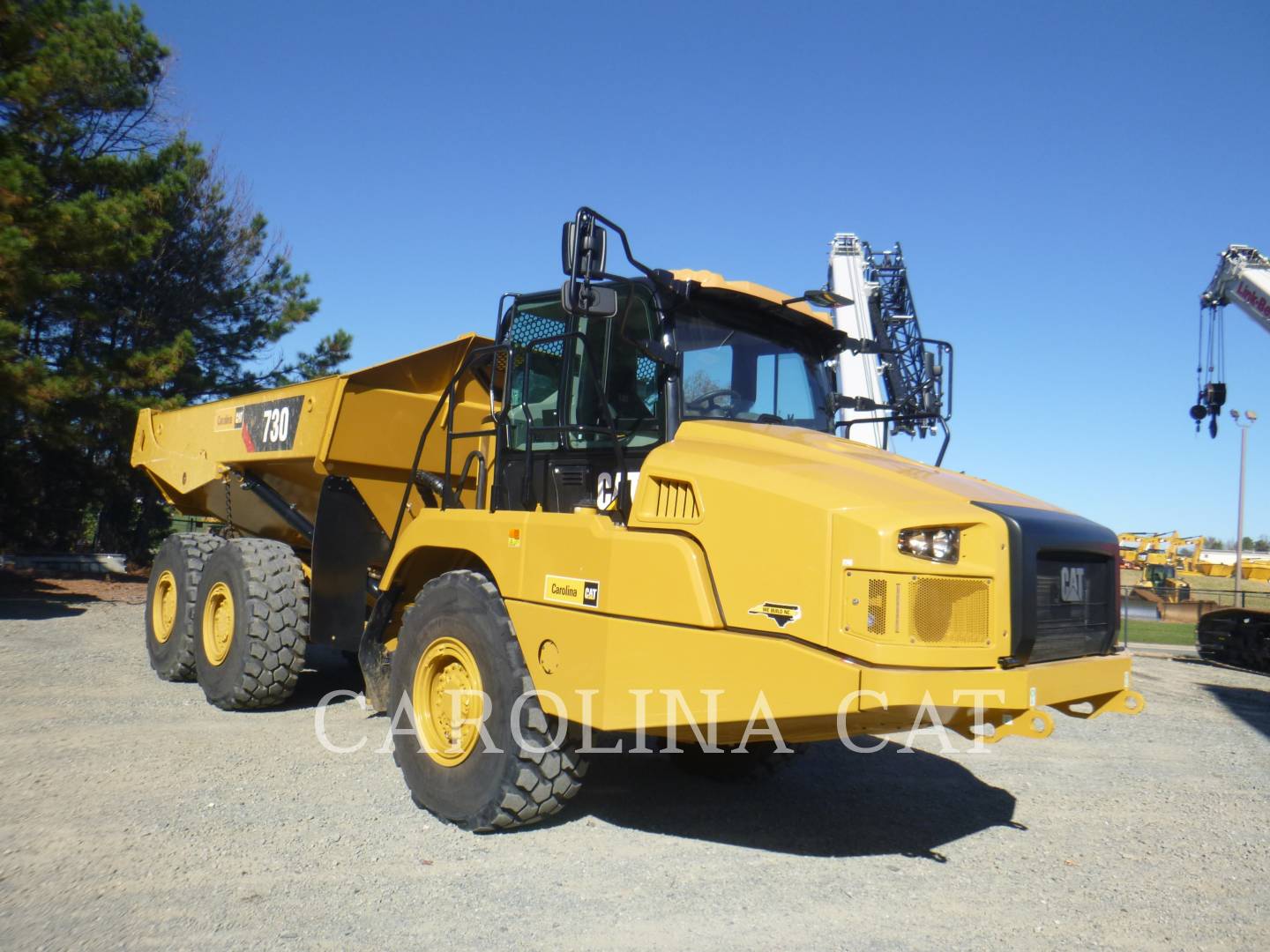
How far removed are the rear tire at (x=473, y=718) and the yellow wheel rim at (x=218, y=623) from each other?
2794mm

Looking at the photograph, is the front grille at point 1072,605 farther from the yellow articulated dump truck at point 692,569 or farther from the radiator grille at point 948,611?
the radiator grille at point 948,611

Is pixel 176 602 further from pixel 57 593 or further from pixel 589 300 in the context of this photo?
pixel 57 593

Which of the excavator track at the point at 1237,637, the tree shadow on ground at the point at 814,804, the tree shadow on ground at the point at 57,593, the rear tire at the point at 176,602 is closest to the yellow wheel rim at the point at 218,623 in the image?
the rear tire at the point at 176,602

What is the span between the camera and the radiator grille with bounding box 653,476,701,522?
393cm

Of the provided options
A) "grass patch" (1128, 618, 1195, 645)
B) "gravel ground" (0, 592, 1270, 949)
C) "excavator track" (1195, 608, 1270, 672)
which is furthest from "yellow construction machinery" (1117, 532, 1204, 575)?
"gravel ground" (0, 592, 1270, 949)

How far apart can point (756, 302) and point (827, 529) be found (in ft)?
5.68

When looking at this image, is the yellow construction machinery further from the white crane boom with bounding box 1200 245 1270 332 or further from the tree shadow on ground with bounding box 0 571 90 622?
the tree shadow on ground with bounding box 0 571 90 622

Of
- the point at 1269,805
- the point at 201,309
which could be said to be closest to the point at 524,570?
the point at 1269,805

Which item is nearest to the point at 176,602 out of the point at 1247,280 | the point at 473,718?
the point at 473,718

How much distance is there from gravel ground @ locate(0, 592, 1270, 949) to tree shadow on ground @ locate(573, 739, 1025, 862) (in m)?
0.02

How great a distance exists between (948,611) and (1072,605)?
0.88m

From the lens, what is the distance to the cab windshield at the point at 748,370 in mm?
4613

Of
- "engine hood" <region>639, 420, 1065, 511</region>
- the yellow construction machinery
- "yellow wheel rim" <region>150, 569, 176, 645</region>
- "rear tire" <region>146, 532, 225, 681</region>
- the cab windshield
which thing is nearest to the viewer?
"engine hood" <region>639, 420, 1065, 511</region>

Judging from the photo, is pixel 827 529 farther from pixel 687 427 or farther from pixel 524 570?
pixel 524 570
